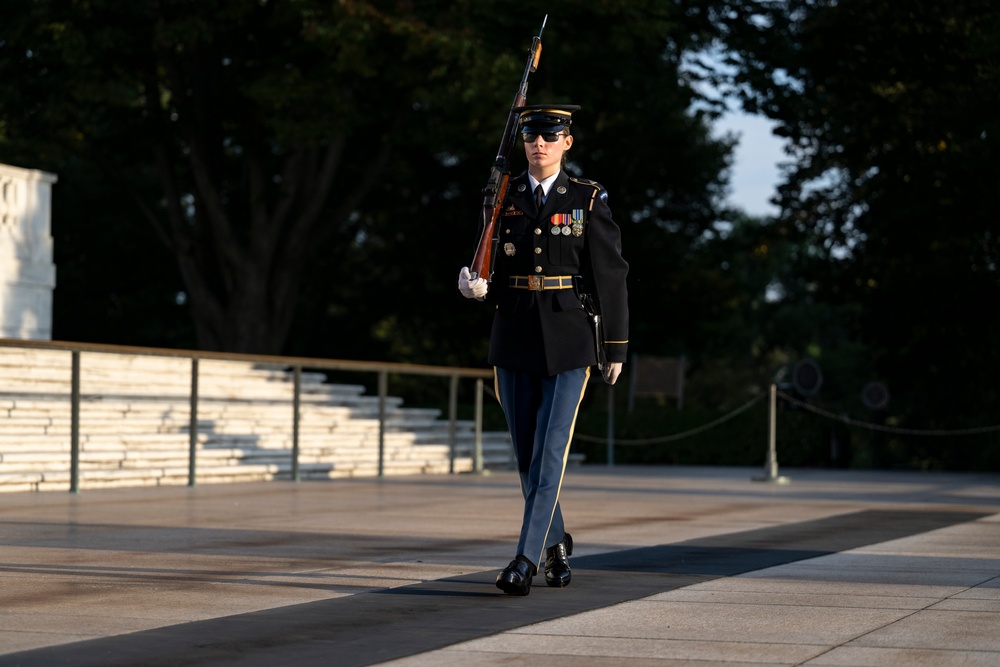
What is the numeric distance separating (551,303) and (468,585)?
1341mm

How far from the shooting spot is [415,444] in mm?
23047

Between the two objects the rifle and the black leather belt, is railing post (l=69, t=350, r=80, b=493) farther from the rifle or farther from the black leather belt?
the black leather belt

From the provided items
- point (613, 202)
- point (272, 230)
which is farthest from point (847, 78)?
point (272, 230)

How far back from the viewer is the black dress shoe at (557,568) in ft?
24.6

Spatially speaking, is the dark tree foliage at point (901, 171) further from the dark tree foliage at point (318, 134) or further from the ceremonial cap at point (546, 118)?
the ceremonial cap at point (546, 118)

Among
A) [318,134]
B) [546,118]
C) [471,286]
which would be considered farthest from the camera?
[318,134]

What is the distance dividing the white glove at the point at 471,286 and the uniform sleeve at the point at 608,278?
58 centimetres

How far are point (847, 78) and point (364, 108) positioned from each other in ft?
28.0

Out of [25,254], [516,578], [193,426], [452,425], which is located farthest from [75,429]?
[25,254]

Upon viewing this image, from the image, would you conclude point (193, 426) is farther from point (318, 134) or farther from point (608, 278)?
point (318, 134)

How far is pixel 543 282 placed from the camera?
750cm

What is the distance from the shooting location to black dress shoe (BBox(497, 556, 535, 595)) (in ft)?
23.2

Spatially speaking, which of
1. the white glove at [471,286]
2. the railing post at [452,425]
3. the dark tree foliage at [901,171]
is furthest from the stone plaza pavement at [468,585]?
the dark tree foliage at [901,171]

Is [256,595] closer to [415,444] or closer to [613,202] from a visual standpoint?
[415,444]
